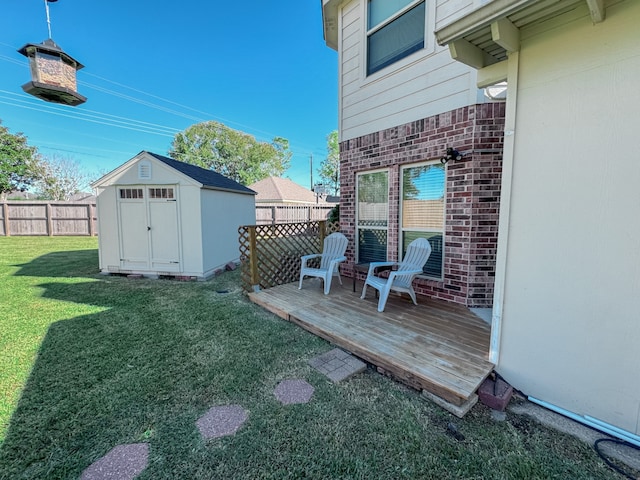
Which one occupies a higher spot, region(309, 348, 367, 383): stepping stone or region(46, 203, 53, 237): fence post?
region(46, 203, 53, 237): fence post

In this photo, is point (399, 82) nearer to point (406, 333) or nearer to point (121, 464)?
point (406, 333)

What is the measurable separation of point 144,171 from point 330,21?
17.0ft

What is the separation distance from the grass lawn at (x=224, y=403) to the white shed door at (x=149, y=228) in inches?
110

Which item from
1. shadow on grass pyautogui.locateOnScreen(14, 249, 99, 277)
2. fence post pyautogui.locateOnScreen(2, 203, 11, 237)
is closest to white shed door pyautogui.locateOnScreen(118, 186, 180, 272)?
shadow on grass pyautogui.locateOnScreen(14, 249, 99, 277)

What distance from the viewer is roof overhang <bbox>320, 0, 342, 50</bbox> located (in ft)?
17.2

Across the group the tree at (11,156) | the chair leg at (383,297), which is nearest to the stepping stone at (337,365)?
the chair leg at (383,297)

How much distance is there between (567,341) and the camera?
201 cm

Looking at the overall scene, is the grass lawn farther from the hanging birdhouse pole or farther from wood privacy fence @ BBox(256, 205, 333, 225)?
wood privacy fence @ BBox(256, 205, 333, 225)

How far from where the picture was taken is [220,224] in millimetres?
7324

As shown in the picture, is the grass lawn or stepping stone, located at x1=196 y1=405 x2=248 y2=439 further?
stepping stone, located at x1=196 y1=405 x2=248 y2=439

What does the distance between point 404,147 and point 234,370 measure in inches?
152

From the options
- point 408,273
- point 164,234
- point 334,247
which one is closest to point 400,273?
point 408,273

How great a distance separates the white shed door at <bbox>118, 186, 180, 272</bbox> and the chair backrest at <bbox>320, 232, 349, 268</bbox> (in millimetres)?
3674

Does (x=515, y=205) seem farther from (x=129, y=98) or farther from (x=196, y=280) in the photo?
(x=129, y=98)
